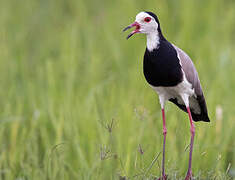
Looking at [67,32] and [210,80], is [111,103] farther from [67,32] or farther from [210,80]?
[67,32]

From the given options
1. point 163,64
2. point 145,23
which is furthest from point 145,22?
point 163,64

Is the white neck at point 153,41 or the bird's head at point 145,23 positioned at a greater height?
the bird's head at point 145,23

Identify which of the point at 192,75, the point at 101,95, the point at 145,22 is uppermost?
the point at 145,22

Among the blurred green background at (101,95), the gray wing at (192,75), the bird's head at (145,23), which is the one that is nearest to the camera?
the bird's head at (145,23)

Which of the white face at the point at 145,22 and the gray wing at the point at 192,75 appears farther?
the gray wing at the point at 192,75

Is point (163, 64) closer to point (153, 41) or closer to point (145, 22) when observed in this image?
point (153, 41)

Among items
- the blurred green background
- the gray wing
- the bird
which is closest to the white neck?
the bird

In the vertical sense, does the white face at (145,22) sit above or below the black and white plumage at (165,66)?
above

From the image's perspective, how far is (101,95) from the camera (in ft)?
14.7

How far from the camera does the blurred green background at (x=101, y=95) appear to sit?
3.45 meters

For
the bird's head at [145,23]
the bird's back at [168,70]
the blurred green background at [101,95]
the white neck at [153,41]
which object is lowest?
the blurred green background at [101,95]

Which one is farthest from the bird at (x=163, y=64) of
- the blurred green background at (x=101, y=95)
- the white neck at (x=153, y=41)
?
the blurred green background at (x=101, y=95)

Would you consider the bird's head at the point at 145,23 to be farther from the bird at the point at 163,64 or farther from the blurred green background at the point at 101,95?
the blurred green background at the point at 101,95

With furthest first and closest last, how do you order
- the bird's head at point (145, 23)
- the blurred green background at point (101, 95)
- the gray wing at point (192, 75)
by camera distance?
the blurred green background at point (101, 95), the gray wing at point (192, 75), the bird's head at point (145, 23)
